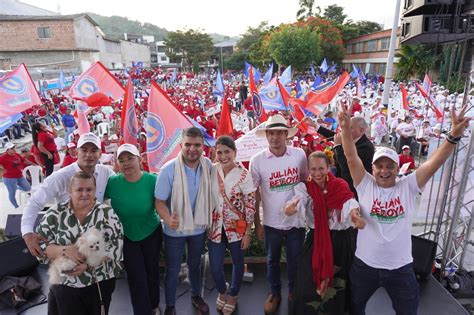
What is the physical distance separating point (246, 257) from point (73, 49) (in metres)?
38.4

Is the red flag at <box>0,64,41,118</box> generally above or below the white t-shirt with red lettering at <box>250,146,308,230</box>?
above

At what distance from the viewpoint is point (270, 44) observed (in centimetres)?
3791

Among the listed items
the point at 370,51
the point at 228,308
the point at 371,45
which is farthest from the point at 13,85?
the point at 370,51

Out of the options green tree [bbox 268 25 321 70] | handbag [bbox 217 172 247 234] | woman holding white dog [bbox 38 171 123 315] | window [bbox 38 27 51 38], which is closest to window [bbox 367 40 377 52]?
green tree [bbox 268 25 321 70]

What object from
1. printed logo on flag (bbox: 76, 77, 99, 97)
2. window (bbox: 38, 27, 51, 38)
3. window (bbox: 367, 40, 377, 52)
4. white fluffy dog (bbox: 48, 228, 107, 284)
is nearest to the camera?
white fluffy dog (bbox: 48, 228, 107, 284)

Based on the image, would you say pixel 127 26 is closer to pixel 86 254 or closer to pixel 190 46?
pixel 190 46

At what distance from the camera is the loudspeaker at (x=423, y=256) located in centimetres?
381

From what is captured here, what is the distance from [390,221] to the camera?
8.03ft

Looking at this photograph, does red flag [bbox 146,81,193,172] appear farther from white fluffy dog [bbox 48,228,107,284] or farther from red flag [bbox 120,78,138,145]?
white fluffy dog [bbox 48,228,107,284]

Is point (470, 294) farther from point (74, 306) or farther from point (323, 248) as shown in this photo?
point (74, 306)

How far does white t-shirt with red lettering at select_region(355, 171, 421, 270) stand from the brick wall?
40.1 meters

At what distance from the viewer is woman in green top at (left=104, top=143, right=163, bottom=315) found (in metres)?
2.72

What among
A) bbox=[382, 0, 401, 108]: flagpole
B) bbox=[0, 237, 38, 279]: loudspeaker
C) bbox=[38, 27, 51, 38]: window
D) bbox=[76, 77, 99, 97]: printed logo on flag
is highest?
bbox=[38, 27, 51, 38]: window

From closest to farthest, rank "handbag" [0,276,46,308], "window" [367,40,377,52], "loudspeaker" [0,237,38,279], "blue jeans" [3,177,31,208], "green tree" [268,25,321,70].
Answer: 1. "handbag" [0,276,46,308]
2. "loudspeaker" [0,237,38,279]
3. "blue jeans" [3,177,31,208]
4. "green tree" [268,25,321,70]
5. "window" [367,40,377,52]
